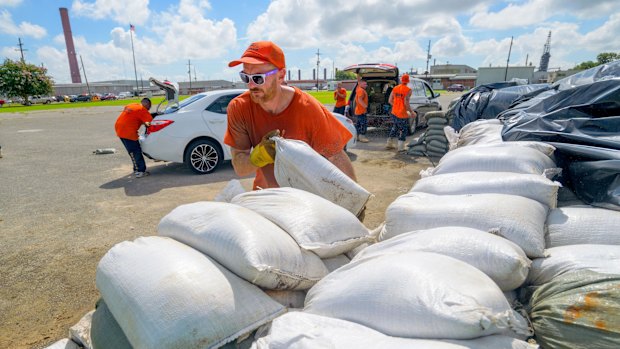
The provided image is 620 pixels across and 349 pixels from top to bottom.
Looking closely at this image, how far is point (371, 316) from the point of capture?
998 mm

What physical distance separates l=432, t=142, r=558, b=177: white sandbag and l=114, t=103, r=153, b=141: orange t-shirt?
531 cm

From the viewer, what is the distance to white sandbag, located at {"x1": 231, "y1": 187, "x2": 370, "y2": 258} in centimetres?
136

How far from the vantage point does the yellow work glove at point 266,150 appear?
76.3 inches

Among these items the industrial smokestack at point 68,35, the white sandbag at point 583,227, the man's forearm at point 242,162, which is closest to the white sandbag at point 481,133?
the white sandbag at point 583,227

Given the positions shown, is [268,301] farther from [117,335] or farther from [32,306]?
[32,306]

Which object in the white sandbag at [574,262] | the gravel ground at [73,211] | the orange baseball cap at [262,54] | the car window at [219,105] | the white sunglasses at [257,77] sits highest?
the orange baseball cap at [262,54]

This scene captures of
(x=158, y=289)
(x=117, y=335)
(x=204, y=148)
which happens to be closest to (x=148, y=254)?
(x=158, y=289)

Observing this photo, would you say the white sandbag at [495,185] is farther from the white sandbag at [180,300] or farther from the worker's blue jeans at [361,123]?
the worker's blue jeans at [361,123]

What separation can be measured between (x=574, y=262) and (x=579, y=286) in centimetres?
27

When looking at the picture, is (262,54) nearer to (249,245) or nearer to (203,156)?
(249,245)

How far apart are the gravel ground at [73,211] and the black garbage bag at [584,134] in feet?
6.19

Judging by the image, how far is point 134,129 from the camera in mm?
Result: 5844

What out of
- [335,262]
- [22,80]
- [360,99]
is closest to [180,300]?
[335,262]

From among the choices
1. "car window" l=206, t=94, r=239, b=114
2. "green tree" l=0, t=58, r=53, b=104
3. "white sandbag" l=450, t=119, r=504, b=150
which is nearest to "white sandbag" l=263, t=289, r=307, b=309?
"white sandbag" l=450, t=119, r=504, b=150
